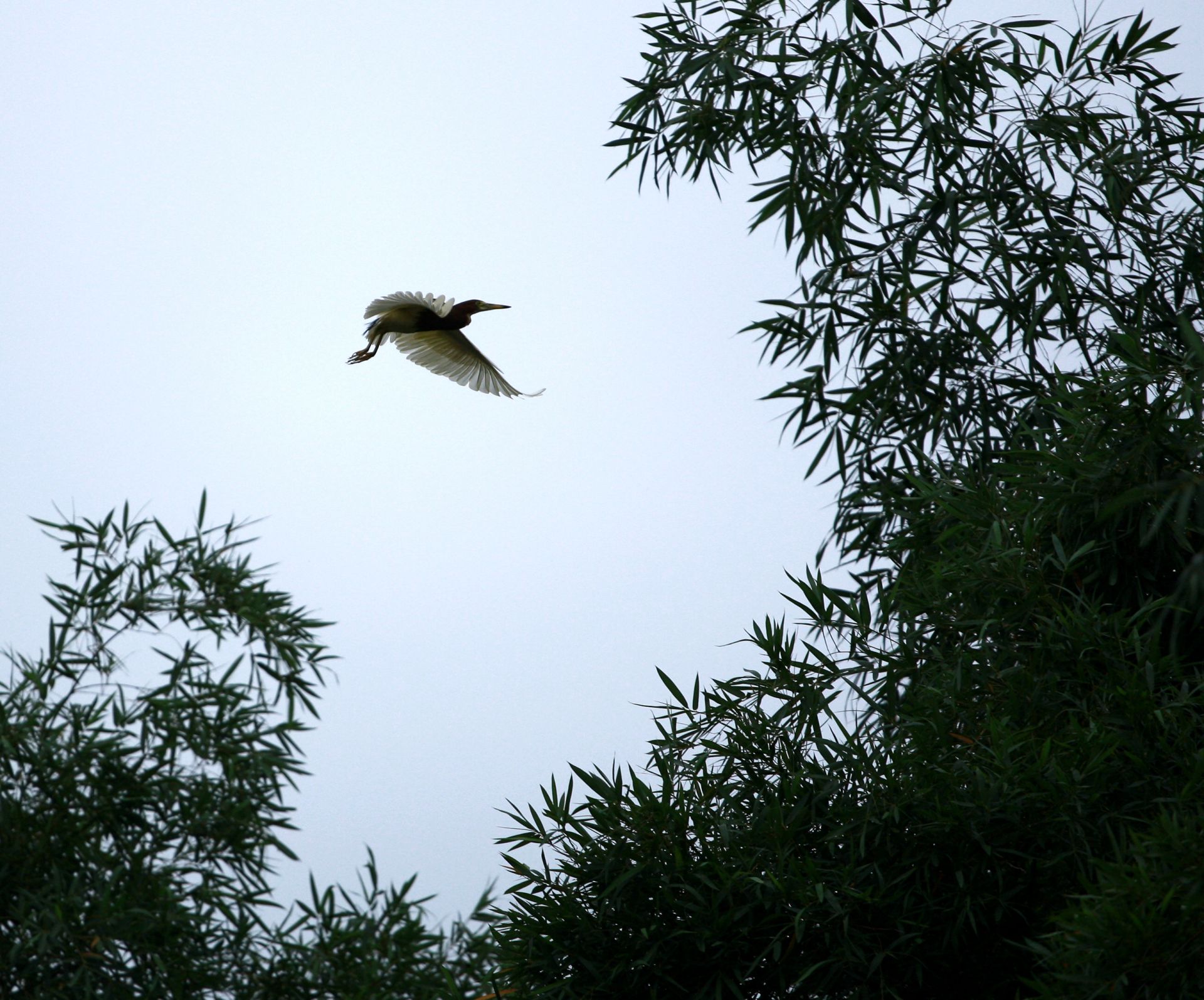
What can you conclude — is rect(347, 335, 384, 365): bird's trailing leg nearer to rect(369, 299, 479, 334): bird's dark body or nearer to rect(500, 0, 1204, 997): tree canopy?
rect(369, 299, 479, 334): bird's dark body

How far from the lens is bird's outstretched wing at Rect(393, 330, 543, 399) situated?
181 inches

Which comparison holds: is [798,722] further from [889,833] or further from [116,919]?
[116,919]

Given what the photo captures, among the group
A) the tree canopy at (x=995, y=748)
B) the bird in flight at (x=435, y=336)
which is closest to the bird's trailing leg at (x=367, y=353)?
the bird in flight at (x=435, y=336)

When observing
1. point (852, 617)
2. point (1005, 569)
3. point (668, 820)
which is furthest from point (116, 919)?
point (1005, 569)

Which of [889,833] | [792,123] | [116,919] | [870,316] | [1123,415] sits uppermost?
→ [792,123]

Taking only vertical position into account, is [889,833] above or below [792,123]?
below

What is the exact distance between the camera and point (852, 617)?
11.3ft

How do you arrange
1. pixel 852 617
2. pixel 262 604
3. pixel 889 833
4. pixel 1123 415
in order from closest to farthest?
pixel 889 833
pixel 1123 415
pixel 852 617
pixel 262 604

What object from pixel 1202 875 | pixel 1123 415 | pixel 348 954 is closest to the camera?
pixel 1202 875

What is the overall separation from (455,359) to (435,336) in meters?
0.13

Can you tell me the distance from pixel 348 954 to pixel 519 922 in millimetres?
1272

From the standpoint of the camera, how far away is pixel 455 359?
468 cm

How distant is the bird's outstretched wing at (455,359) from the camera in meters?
4.60

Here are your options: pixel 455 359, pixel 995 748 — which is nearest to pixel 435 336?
pixel 455 359
